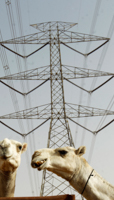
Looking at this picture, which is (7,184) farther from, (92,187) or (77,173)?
(92,187)

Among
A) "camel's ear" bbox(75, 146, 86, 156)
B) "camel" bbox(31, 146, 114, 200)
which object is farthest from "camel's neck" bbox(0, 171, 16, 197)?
"camel's ear" bbox(75, 146, 86, 156)

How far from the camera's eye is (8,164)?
7691 millimetres

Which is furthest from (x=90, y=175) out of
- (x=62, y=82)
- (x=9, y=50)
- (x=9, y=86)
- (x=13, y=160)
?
(x=9, y=50)

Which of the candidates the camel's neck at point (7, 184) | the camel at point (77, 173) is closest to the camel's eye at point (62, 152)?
the camel at point (77, 173)

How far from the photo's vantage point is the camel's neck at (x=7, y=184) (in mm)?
7812

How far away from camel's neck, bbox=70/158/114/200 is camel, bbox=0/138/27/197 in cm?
160

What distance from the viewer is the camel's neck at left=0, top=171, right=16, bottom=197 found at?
25.6 ft

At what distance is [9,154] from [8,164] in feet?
0.88

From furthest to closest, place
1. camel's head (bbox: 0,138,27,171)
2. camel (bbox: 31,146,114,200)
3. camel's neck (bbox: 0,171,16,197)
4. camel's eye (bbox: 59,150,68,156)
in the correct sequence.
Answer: camel's neck (bbox: 0,171,16,197) < camel's head (bbox: 0,138,27,171) < camel's eye (bbox: 59,150,68,156) < camel (bbox: 31,146,114,200)

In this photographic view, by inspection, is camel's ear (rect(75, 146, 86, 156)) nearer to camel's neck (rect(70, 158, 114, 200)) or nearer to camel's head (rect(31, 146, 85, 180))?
camel's head (rect(31, 146, 85, 180))

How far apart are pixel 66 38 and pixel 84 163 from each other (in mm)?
17983

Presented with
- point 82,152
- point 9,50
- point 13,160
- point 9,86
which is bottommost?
point 9,86

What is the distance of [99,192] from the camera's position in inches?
274

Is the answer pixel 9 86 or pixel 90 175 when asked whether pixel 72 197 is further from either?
pixel 9 86
